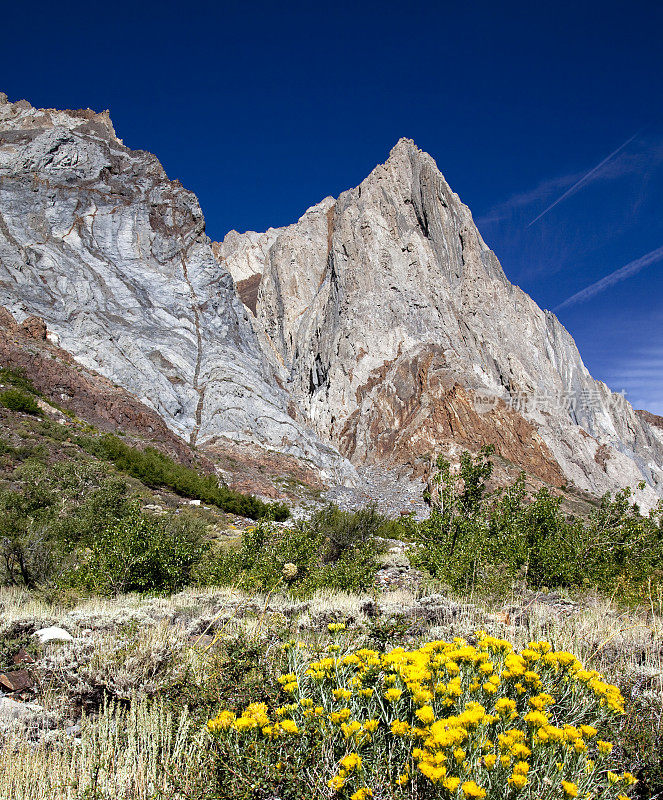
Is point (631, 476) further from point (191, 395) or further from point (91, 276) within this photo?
point (91, 276)

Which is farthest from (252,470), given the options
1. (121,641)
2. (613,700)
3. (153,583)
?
(613,700)

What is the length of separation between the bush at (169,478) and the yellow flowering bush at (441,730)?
23.6 metres

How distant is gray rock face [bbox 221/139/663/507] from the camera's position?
52.6 meters

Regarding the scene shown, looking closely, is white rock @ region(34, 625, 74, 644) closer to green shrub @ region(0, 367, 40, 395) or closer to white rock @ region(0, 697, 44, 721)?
white rock @ region(0, 697, 44, 721)

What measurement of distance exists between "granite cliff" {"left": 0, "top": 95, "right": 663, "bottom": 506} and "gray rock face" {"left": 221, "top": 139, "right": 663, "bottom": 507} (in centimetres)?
25

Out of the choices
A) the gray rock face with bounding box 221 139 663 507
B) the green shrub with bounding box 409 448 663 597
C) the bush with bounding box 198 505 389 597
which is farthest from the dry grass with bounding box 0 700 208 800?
the gray rock face with bounding box 221 139 663 507

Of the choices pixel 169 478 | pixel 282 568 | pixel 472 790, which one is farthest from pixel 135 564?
pixel 169 478

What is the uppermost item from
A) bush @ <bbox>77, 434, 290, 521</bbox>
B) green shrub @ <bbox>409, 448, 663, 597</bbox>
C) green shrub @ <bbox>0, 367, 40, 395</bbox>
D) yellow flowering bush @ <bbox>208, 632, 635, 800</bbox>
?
green shrub @ <bbox>0, 367, 40, 395</bbox>

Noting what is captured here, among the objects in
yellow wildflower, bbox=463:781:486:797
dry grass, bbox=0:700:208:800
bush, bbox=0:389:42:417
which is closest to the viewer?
yellow wildflower, bbox=463:781:486:797

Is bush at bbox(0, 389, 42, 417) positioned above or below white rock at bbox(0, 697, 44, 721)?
above

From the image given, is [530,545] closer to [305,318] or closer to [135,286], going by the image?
[135,286]

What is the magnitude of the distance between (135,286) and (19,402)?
969 inches

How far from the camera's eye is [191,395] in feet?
141

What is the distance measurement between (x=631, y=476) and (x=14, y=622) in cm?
6758
